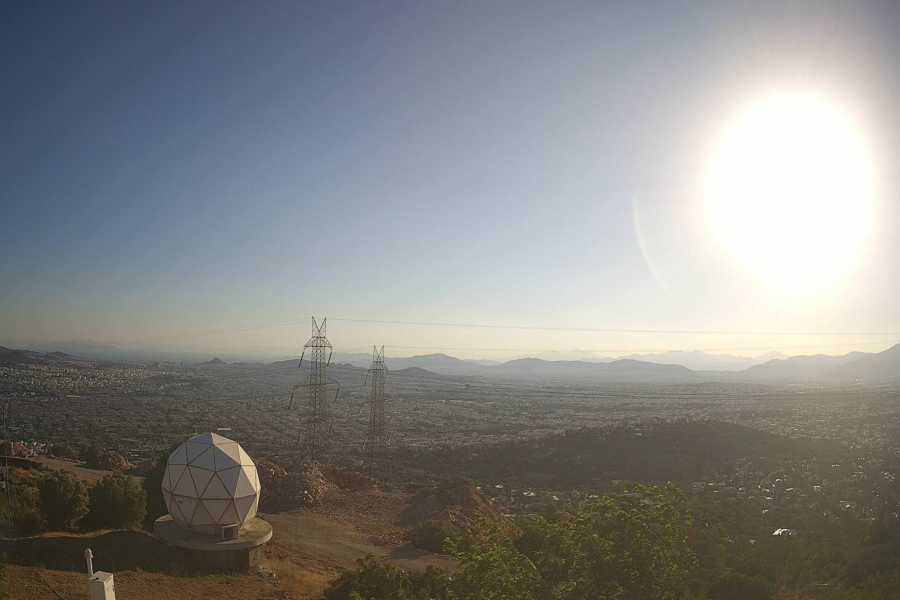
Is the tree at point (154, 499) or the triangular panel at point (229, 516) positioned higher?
the triangular panel at point (229, 516)

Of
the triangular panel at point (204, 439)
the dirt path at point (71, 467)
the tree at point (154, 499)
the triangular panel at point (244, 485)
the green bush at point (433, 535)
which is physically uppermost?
the triangular panel at point (204, 439)

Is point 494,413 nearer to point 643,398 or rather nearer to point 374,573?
point 643,398

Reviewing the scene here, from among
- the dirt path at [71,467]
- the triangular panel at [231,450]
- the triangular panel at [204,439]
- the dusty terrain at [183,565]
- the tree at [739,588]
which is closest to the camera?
the dusty terrain at [183,565]

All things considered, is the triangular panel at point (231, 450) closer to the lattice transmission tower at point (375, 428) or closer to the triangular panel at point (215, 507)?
the triangular panel at point (215, 507)

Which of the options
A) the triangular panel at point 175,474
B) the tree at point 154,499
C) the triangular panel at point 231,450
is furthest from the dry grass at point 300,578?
the tree at point 154,499

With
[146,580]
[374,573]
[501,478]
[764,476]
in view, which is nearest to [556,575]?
[374,573]

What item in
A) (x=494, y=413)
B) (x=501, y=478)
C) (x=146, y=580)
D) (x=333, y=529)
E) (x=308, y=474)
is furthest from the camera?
(x=494, y=413)

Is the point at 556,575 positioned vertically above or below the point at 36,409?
above

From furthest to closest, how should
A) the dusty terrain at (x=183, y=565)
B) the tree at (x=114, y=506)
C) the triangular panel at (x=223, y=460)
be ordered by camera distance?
the triangular panel at (x=223, y=460), the tree at (x=114, y=506), the dusty terrain at (x=183, y=565)
